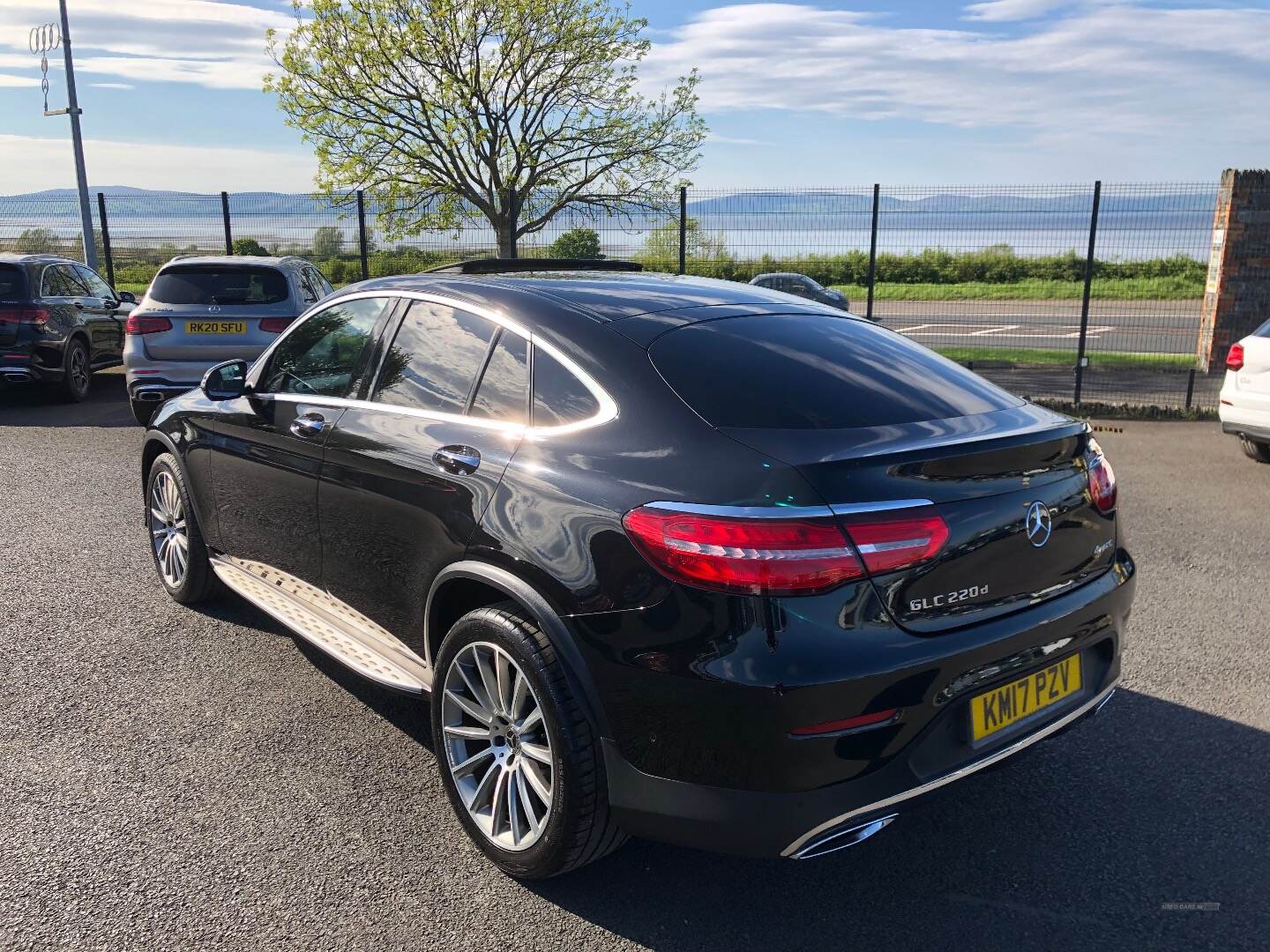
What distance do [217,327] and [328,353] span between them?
6.04 meters

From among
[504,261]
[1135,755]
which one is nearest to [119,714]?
[504,261]

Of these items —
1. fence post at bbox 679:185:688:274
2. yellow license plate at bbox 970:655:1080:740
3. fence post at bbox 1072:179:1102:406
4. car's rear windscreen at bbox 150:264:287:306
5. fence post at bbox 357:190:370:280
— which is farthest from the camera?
fence post at bbox 357:190:370:280

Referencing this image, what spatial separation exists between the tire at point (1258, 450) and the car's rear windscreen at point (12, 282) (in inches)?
475

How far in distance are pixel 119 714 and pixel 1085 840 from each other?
343cm

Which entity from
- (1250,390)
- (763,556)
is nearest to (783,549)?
(763,556)

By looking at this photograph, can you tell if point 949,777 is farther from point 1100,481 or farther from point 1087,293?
point 1087,293

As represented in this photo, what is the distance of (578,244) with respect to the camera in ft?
48.6

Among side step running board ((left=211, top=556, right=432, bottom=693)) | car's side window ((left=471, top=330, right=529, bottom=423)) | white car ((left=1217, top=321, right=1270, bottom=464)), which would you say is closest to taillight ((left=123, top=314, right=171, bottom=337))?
side step running board ((left=211, top=556, right=432, bottom=693))

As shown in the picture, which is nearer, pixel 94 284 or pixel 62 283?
pixel 62 283

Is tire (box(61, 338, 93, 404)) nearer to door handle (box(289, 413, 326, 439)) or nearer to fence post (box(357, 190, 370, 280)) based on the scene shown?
fence post (box(357, 190, 370, 280))

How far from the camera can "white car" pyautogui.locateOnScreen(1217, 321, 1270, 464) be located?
7.88 m

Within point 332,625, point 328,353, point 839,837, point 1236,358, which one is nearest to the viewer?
point 839,837

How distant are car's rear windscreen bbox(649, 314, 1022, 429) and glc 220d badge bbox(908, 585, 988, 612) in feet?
1.68

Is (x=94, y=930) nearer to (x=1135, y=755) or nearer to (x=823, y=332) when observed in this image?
(x=823, y=332)
